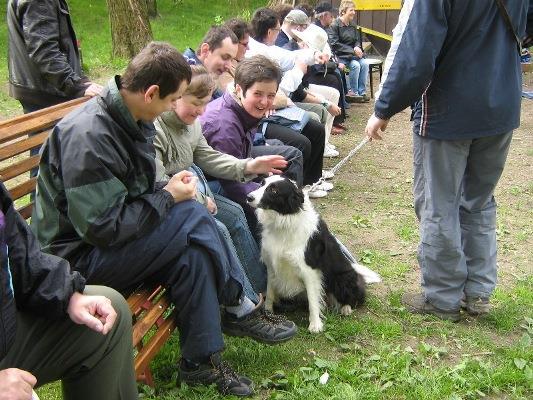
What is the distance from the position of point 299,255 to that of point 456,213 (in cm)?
95

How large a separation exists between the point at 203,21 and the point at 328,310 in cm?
1617

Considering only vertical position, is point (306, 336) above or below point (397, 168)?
above

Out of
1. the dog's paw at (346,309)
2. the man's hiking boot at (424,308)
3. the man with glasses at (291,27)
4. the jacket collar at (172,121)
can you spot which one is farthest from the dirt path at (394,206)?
the jacket collar at (172,121)

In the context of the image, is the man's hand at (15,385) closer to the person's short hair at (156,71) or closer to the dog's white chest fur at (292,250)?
the person's short hair at (156,71)

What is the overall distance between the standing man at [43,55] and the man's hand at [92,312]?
2.36m

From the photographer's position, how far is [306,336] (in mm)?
3535

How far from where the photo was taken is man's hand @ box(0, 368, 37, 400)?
64.0 inches

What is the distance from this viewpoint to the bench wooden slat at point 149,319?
8.23 feet

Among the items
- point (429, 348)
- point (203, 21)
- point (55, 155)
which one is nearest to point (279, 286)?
point (429, 348)

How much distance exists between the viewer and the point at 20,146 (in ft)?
9.86

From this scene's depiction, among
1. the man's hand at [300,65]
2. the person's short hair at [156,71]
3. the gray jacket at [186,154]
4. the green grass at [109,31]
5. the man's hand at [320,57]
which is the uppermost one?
the person's short hair at [156,71]

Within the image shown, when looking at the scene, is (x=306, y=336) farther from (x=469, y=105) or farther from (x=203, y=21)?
(x=203, y=21)

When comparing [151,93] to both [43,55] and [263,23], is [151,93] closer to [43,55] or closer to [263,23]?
[43,55]

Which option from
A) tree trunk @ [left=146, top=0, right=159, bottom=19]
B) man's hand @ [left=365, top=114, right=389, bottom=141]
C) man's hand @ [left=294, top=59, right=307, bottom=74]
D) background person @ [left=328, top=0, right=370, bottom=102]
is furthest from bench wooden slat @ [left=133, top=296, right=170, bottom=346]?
tree trunk @ [left=146, top=0, right=159, bottom=19]
